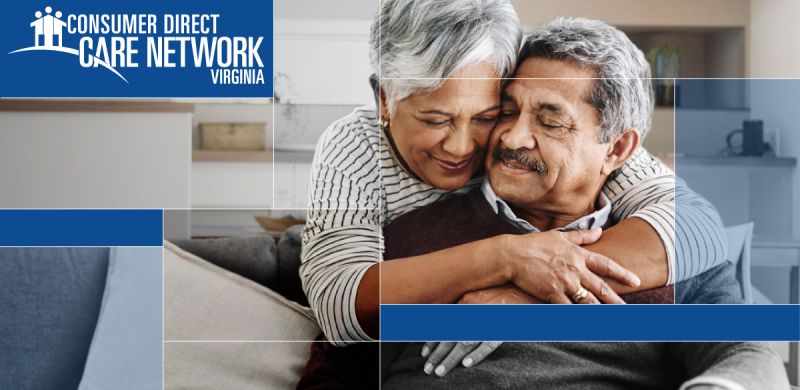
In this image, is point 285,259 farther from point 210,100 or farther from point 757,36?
point 757,36

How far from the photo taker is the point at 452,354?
222cm

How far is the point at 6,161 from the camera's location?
2262 millimetres

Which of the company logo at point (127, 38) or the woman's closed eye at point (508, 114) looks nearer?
the woman's closed eye at point (508, 114)

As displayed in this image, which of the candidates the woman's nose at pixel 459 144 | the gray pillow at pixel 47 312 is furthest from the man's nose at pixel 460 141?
the gray pillow at pixel 47 312

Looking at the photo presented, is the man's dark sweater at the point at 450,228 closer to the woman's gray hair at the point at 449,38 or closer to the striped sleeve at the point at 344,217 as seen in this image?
the striped sleeve at the point at 344,217

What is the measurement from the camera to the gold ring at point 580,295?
2186mm

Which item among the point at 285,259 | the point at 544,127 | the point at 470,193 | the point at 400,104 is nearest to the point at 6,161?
the point at 285,259

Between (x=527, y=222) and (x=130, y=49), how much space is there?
3.49 ft

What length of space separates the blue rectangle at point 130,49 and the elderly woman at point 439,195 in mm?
303

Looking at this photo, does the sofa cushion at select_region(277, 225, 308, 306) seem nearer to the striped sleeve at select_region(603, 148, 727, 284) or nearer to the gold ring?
the gold ring

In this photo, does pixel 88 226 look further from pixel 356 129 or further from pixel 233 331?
pixel 356 129

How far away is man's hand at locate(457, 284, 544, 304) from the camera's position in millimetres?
2201

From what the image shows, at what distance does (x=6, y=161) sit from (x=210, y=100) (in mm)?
529

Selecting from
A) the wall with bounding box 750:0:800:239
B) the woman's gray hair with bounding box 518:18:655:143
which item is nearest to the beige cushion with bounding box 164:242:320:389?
the woman's gray hair with bounding box 518:18:655:143
